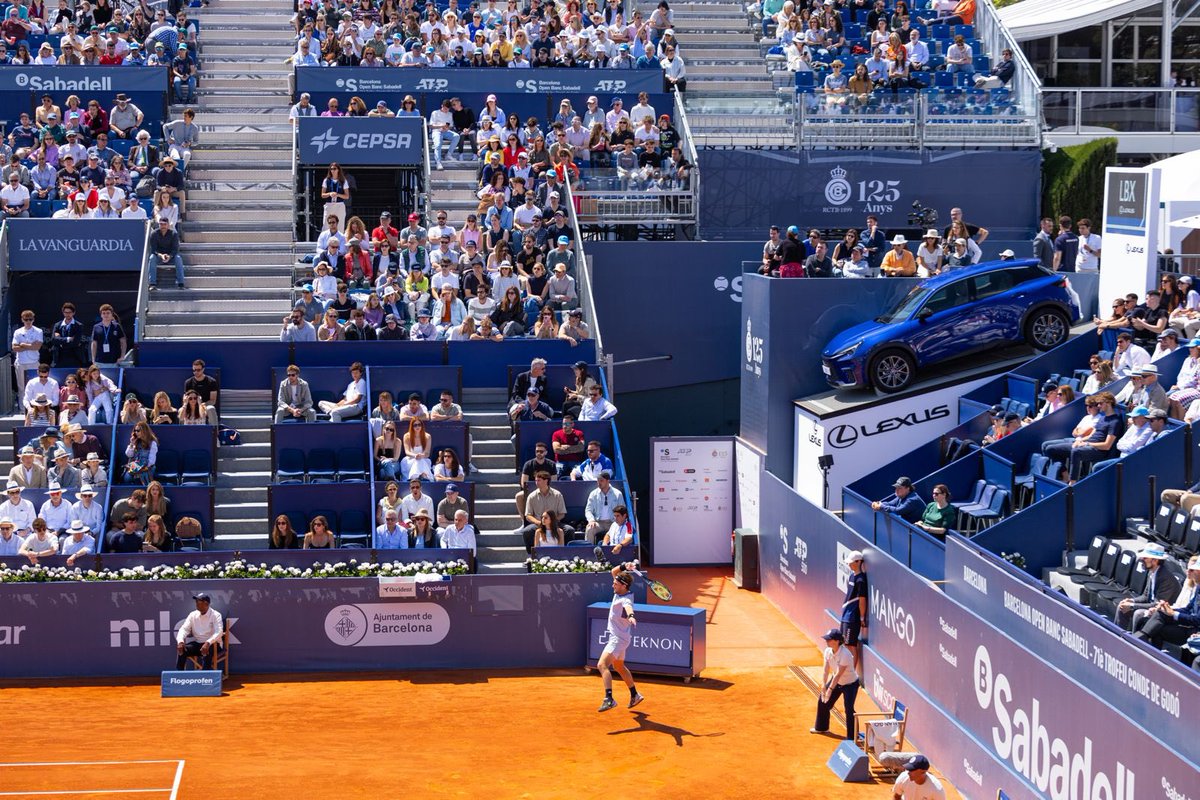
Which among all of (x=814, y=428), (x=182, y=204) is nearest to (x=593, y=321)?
(x=814, y=428)

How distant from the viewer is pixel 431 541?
77.4 feet

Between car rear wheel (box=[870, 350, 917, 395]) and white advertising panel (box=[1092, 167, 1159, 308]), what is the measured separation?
3.23 meters

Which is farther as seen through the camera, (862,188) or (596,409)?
(862,188)

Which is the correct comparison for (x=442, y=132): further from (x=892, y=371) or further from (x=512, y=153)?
(x=892, y=371)

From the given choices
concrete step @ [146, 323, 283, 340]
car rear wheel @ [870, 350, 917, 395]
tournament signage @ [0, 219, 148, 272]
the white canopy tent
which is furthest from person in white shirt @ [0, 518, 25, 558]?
the white canopy tent

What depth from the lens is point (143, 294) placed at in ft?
93.5

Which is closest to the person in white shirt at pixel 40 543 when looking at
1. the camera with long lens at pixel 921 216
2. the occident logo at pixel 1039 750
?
the occident logo at pixel 1039 750

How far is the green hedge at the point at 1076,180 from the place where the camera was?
34.5 meters

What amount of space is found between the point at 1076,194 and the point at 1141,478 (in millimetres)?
14449

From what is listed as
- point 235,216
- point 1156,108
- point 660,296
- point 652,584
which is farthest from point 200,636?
point 1156,108

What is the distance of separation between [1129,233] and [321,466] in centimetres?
1256

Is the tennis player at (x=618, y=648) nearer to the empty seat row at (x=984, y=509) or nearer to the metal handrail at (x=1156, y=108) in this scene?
the empty seat row at (x=984, y=509)

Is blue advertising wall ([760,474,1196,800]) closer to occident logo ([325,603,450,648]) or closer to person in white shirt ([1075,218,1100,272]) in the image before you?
occident logo ([325,603,450,648])

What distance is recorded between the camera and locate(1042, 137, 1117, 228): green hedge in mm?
34469
